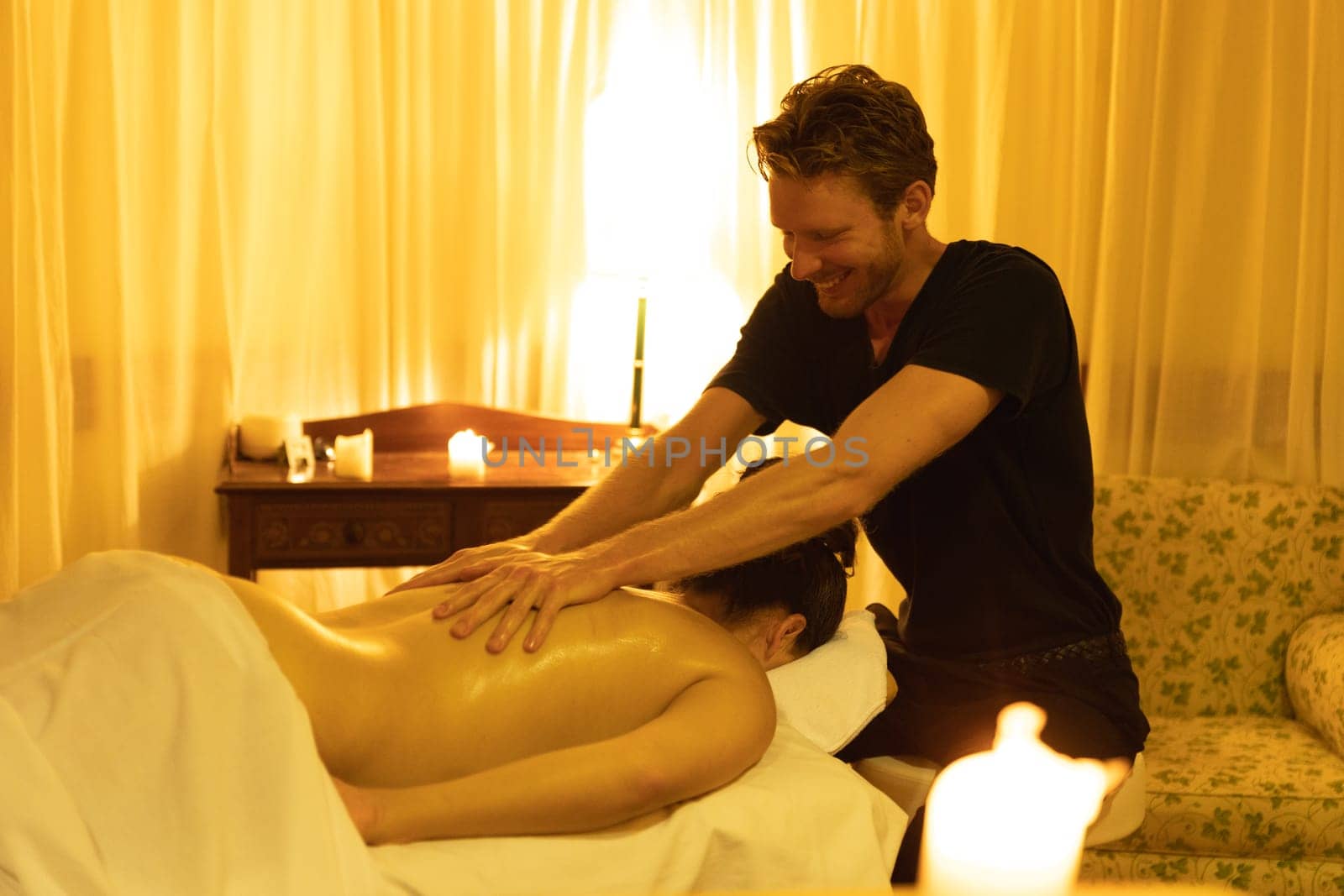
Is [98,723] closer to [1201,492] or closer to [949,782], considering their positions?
[949,782]

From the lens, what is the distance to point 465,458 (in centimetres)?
288

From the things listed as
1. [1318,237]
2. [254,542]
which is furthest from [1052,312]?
[254,542]

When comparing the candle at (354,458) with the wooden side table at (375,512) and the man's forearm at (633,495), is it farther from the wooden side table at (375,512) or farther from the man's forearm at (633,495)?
the man's forearm at (633,495)

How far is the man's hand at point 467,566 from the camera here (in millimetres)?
1753

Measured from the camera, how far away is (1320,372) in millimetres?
2949

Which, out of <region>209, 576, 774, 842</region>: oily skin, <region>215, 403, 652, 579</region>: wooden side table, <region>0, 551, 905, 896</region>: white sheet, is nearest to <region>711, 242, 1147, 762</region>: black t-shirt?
<region>209, 576, 774, 842</region>: oily skin

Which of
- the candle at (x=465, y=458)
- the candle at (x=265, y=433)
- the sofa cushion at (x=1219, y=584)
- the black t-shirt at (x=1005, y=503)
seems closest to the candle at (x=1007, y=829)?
the black t-shirt at (x=1005, y=503)

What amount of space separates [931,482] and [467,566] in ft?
2.11

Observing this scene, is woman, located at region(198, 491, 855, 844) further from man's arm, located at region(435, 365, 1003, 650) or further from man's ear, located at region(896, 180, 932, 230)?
man's ear, located at region(896, 180, 932, 230)

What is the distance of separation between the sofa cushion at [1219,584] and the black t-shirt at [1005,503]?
835 mm

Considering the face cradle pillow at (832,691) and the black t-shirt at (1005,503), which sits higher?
the black t-shirt at (1005,503)

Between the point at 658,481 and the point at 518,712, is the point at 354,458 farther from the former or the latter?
the point at 518,712

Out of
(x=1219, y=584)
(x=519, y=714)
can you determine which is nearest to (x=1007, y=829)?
(x=519, y=714)

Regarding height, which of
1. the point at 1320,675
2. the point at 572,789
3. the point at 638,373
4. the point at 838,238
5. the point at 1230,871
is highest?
the point at 838,238
